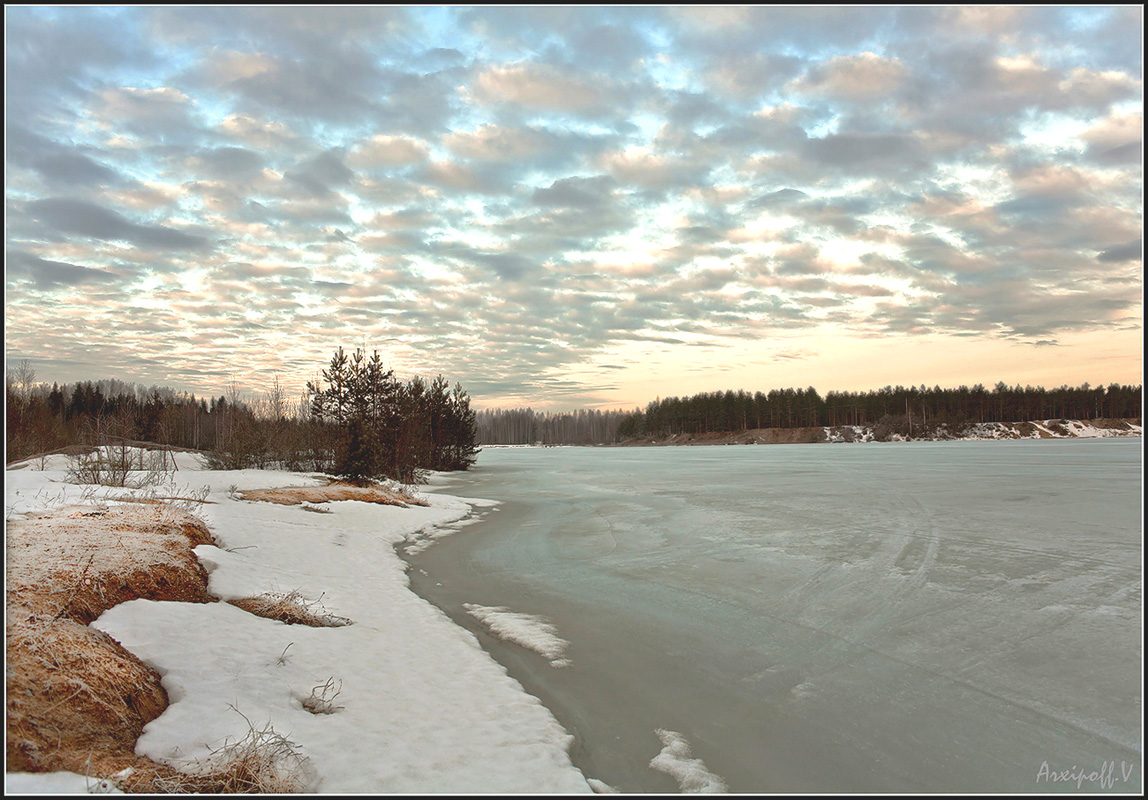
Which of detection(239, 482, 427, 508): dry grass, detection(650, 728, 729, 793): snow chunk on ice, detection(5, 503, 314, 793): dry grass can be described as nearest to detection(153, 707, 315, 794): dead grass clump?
detection(5, 503, 314, 793): dry grass

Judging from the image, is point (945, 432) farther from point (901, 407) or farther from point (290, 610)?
point (290, 610)

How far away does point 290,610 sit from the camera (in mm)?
7129

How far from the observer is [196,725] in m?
4.19

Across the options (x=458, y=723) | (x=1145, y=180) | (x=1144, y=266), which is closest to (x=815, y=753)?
(x=458, y=723)

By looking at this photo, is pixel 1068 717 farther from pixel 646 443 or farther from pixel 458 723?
pixel 646 443

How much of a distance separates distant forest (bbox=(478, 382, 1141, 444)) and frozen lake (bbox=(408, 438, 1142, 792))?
3766 inches

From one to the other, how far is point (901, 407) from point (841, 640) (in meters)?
111

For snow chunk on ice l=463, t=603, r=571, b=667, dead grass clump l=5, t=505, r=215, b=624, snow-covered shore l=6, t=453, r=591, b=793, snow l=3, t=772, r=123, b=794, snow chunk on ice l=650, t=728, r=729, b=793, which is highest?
dead grass clump l=5, t=505, r=215, b=624

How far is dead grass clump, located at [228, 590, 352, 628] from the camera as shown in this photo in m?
6.97

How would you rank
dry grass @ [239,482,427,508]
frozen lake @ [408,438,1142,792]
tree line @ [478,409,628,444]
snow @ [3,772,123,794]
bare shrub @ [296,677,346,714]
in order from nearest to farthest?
snow @ [3,772,123,794] → frozen lake @ [408,438,1142,792] → bare shrub @ [296,677,346,714] → dry grass @ [239,482,427,508] → tree line @ [478,409,628,444]

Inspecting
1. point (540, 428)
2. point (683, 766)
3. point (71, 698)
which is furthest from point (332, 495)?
point (540, 428)

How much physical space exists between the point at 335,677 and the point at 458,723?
1421mm

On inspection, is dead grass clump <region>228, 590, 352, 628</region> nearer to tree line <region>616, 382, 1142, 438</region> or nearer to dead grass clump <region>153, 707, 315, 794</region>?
dead grass clump <region>153, 707, 315, 794</region>

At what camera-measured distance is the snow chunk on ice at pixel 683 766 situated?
414cm
